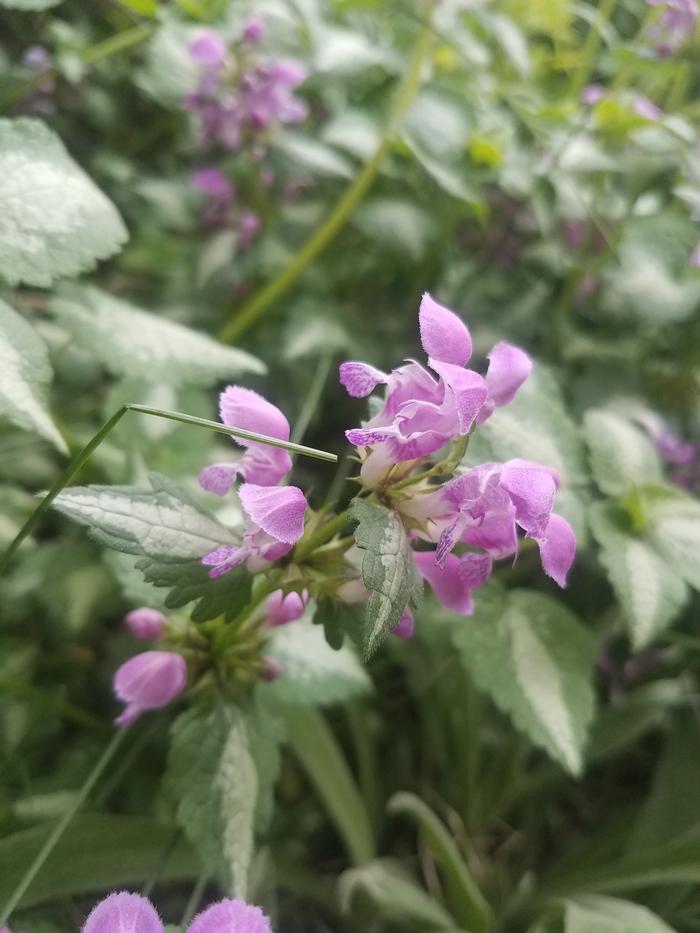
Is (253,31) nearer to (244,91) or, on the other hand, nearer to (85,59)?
(244,91)

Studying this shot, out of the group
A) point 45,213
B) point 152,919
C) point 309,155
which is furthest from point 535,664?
point 309,155

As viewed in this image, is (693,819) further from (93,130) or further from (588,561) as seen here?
(93,130)

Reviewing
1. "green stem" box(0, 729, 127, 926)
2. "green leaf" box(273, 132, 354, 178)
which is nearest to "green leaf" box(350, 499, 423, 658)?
"green stem" box(0, 729, 127, 926)

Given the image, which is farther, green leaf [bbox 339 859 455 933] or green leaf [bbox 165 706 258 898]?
green leaf [bbox 339 859 455 933]

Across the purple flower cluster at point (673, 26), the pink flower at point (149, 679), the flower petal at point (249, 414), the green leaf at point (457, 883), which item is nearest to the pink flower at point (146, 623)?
the pink flower at point (149, 679)

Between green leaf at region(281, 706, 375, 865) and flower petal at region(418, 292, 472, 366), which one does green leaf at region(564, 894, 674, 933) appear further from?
flower petal at region(418, 292, 472, 366)

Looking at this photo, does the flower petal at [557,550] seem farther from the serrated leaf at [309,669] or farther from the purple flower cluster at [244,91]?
the purple flower cluster at [244,91]

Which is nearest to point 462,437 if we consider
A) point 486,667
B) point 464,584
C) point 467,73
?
point 464,584
